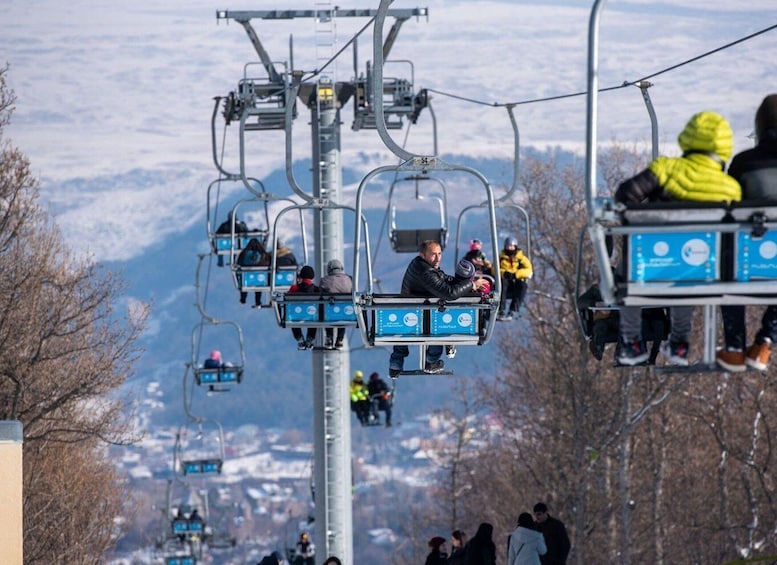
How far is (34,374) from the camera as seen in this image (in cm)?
4038

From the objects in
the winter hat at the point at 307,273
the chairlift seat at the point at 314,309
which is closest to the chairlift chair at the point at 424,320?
the chairlift seat at the point at 314,309

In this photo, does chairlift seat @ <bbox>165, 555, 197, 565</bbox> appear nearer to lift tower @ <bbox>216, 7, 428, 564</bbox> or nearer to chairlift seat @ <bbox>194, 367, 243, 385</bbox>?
chairlift seat @ <bbox>194, 367, 243, 385</bbox>

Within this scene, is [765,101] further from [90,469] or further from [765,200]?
[90,469]

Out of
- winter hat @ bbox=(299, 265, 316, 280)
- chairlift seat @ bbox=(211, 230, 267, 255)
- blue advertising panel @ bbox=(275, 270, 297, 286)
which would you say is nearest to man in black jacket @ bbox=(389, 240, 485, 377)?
winter hat @ bbox=(299, 265, 316, 280)

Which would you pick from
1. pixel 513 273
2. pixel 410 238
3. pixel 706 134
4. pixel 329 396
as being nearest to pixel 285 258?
pixel 329 396

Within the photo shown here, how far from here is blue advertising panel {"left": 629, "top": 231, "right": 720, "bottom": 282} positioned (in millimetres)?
11906

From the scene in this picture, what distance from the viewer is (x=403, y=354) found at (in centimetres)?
1862

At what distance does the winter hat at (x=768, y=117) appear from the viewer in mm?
12820

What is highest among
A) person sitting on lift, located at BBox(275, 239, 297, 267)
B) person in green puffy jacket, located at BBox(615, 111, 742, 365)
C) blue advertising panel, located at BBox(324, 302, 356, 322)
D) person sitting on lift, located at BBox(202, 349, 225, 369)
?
person in green puffy jacket, located at BBox(615, 111, 742, 365)

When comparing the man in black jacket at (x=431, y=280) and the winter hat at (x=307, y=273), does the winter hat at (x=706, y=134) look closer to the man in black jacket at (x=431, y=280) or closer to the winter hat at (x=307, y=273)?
the man in black jacket at (x=431, y=280)

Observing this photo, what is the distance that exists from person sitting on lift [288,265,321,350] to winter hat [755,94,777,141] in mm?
8572

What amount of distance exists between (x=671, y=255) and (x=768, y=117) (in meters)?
1.41

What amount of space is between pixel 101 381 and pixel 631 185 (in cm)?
2595

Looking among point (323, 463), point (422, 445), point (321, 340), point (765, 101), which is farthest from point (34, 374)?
point (422, 445)
